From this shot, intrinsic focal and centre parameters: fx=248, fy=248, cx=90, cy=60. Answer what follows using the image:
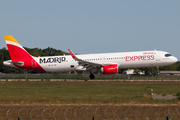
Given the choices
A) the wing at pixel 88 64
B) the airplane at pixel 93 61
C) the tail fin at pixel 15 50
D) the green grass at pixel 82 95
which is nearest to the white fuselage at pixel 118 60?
the airplane at pixel 93 61

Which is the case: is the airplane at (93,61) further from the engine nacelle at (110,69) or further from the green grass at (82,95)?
the green grass at (82,95)

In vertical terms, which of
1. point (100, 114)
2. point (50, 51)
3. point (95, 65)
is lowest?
point (100, 114)

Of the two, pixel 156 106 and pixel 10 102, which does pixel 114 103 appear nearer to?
pixel 156 106

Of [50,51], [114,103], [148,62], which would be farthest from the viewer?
[50,51]

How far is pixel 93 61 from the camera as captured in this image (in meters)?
48.4

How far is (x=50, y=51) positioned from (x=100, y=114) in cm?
10522

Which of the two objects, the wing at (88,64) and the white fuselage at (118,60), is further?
the white fuselage at (118,60)

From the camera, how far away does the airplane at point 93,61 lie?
1841 inches

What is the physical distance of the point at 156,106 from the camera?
65.8ft

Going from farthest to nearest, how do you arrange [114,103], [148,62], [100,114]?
[148,62] → [114,103] → [100,114]

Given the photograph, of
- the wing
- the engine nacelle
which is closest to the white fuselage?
the wing

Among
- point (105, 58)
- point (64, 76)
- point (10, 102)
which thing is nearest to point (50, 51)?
point (64, 76)

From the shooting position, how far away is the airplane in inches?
1841

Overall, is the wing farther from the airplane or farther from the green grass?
the green grass
